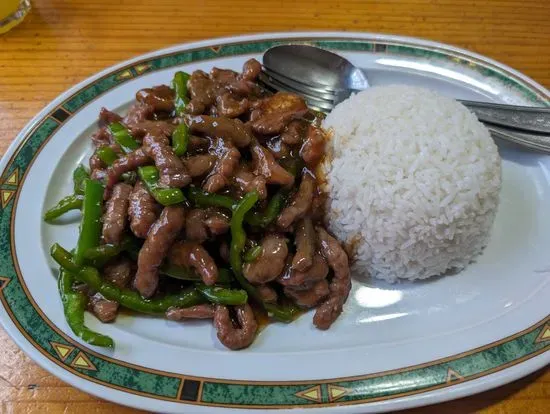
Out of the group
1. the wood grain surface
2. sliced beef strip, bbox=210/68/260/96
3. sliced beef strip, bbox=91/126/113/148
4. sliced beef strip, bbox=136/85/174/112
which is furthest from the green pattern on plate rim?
the wood grain surface

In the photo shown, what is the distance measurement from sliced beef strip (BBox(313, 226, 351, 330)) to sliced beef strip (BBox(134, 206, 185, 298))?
72 centimetres

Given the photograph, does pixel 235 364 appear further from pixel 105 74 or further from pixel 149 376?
pixel 105 74

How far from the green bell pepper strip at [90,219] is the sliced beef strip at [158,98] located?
0.61m

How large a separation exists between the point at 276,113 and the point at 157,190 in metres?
0.79

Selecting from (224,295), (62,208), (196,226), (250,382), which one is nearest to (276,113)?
(196,226)

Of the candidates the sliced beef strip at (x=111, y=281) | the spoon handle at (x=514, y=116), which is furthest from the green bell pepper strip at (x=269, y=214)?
the spoon handle at (x=514, y=116)

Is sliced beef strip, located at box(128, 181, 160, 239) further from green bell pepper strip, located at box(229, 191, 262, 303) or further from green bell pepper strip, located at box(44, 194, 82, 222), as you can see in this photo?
green bell pepper strip, located at box(44, 194, 82, 222)

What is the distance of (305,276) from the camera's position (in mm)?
2359

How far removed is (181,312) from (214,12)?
2.93 meters

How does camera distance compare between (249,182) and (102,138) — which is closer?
(249,182)

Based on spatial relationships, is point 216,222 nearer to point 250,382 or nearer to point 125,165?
Result: point 125,165

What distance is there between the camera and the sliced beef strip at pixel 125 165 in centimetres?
243

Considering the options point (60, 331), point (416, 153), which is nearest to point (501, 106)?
point (416, 153)

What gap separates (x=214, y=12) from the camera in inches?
171
